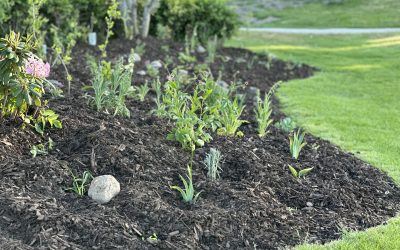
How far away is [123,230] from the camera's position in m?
3.97

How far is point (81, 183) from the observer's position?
15.1 ft

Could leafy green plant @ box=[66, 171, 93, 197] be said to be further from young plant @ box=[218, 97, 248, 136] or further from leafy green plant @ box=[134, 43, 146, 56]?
leafy green plant @ box=[134, 43, 146, 56]

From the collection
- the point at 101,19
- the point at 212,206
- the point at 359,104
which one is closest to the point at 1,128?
the point at 212,206

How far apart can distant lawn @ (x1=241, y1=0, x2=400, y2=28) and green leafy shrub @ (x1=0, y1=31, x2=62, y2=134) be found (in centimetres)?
1616

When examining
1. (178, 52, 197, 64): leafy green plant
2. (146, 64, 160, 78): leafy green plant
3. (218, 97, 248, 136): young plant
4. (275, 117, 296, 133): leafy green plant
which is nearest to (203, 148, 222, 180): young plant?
(218, 97, 248, 136): young plant

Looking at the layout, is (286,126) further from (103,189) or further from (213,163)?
(103,189)

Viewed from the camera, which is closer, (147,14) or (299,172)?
Answer: (299,172)

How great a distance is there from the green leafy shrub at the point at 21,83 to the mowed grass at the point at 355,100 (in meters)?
2.30

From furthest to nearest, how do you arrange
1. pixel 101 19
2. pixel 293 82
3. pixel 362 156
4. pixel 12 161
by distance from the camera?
pixel 101 19, pixel 293 82, pixel 362 156, pixel 12 161

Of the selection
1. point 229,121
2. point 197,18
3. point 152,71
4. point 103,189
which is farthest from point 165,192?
point 197,18

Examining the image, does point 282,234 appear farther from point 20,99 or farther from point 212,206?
point 20,99

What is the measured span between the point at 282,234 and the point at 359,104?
4.94 metres

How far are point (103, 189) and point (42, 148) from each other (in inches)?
33.0

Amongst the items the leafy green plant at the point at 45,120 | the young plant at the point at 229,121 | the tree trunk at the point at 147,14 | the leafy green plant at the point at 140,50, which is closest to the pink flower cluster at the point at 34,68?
the leafy green plant at the point at 45,120
